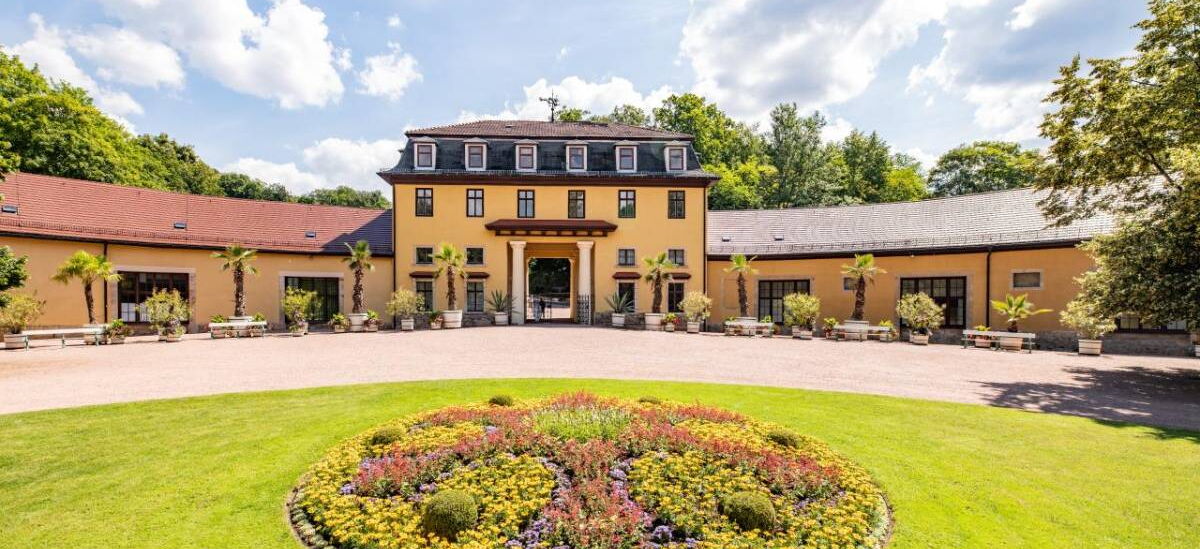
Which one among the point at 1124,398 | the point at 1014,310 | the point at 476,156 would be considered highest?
the point at 476,156

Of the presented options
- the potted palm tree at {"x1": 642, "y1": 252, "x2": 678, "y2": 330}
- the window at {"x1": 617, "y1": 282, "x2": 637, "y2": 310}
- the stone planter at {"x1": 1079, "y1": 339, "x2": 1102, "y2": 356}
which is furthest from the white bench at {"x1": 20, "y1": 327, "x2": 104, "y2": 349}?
the stone planter at {"x1": 1079, "y1": 339, "x2": 1102, "y2": 356}

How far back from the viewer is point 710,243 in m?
30.9

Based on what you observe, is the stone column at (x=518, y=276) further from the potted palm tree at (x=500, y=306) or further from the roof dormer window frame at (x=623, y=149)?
the roof dormer window frame at (x=623, y=149)

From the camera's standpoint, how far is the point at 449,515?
16.3 ft

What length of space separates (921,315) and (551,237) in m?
19.2

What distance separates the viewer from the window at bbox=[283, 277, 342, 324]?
27406mm

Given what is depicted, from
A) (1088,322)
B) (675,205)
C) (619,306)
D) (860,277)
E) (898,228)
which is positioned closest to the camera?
(1088,322)

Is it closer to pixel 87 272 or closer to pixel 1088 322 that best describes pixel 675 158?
pixel 1088 322

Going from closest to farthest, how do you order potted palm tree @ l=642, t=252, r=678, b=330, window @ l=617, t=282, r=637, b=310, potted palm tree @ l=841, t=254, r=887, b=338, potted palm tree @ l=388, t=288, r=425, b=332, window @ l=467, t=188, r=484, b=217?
potted palm tree @ l=841, t=254, r=887, b=338
potted palm tree @ l=388, t=288, r=425, b=332
potted palm tree @ l=642, t=252, r=678, b=330
window @ l=467, t=188, r=484, b=217
window @ l=617, t=282, r=637, b=310

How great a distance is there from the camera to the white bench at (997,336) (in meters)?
20.2

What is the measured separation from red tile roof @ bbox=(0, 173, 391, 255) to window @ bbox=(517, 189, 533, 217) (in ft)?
27.5

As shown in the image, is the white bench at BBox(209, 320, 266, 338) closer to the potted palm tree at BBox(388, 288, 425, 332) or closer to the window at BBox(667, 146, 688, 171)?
the potted palm tree at BBox(388, 288, 425, 332)

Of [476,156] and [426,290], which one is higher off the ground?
[476,156]

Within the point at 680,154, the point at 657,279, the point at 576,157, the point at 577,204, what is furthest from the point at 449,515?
the point at 680,154
